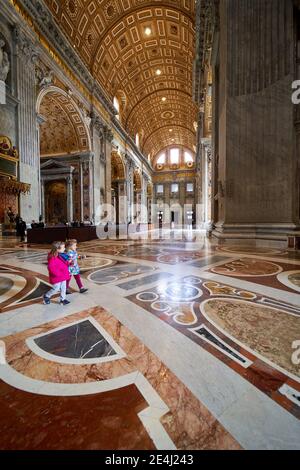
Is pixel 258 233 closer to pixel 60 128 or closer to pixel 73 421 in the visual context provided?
pixel 73 421

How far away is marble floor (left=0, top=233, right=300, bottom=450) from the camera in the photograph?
0.84 m

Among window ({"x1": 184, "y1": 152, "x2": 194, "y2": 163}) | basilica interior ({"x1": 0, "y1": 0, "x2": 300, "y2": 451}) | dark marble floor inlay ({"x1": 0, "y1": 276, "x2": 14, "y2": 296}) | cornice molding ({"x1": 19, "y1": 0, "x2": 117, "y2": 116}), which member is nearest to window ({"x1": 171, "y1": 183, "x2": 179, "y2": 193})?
window ({"x1": 184, "y1": 152, "x2": 194, "y2": 163})

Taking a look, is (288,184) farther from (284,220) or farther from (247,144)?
(247,144)

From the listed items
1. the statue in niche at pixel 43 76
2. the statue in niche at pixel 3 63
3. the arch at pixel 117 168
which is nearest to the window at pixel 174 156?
the arch at pixel 117 168

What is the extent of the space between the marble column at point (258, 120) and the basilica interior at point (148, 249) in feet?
0.14

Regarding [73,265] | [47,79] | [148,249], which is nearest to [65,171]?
[47,79]

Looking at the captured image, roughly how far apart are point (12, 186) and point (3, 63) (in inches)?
208

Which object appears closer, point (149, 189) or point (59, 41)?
point (59, 41)

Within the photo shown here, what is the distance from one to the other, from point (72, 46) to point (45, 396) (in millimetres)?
18432

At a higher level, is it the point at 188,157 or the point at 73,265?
the point at 188,157

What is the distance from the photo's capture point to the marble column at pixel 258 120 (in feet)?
22.6

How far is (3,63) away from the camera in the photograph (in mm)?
9258

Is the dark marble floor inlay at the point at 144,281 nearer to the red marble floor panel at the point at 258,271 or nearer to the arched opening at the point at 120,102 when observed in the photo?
the red marble floor panel at the point at 258,271

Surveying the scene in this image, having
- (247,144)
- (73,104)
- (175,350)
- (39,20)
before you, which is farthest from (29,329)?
(73,104)
